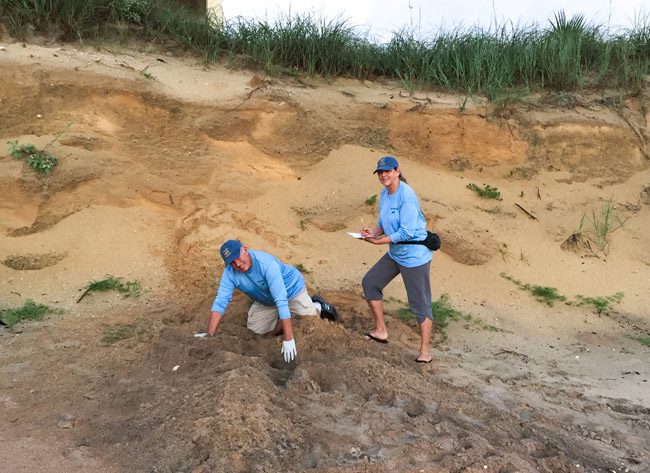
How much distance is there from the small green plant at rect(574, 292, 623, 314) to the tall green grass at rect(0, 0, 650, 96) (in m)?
2.39

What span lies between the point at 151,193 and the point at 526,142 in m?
3.96

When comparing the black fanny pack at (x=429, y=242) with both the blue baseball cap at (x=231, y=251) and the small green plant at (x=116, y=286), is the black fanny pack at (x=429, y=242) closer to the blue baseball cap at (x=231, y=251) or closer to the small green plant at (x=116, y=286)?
the blue baseball cap at (x=231, y=251)

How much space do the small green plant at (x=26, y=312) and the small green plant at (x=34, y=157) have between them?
1289 millimetres

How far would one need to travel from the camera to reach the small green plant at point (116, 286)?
4.95 meters

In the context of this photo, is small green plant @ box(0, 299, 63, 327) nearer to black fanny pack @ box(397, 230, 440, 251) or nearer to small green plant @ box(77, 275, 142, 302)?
small green plant @ box(77, 275, 142, 302)

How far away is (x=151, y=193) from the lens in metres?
5.72

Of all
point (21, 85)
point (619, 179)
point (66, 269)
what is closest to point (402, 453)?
point (66, 269)

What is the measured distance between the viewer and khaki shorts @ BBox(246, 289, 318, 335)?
4418mm

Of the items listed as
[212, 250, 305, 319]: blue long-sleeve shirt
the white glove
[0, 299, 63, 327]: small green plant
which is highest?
[212, 250, 305, 319]: blue long-sleeve shirt

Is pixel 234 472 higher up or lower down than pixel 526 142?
lower down

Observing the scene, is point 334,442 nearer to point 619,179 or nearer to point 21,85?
point 21,85

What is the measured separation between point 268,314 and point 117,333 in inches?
41.2

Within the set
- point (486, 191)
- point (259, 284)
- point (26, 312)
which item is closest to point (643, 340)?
point (486, 191)

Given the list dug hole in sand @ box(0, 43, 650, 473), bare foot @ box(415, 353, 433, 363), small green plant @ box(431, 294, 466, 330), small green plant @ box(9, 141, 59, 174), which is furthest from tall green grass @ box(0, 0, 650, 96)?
bare foot @ box(415, 353, 433, 363)
